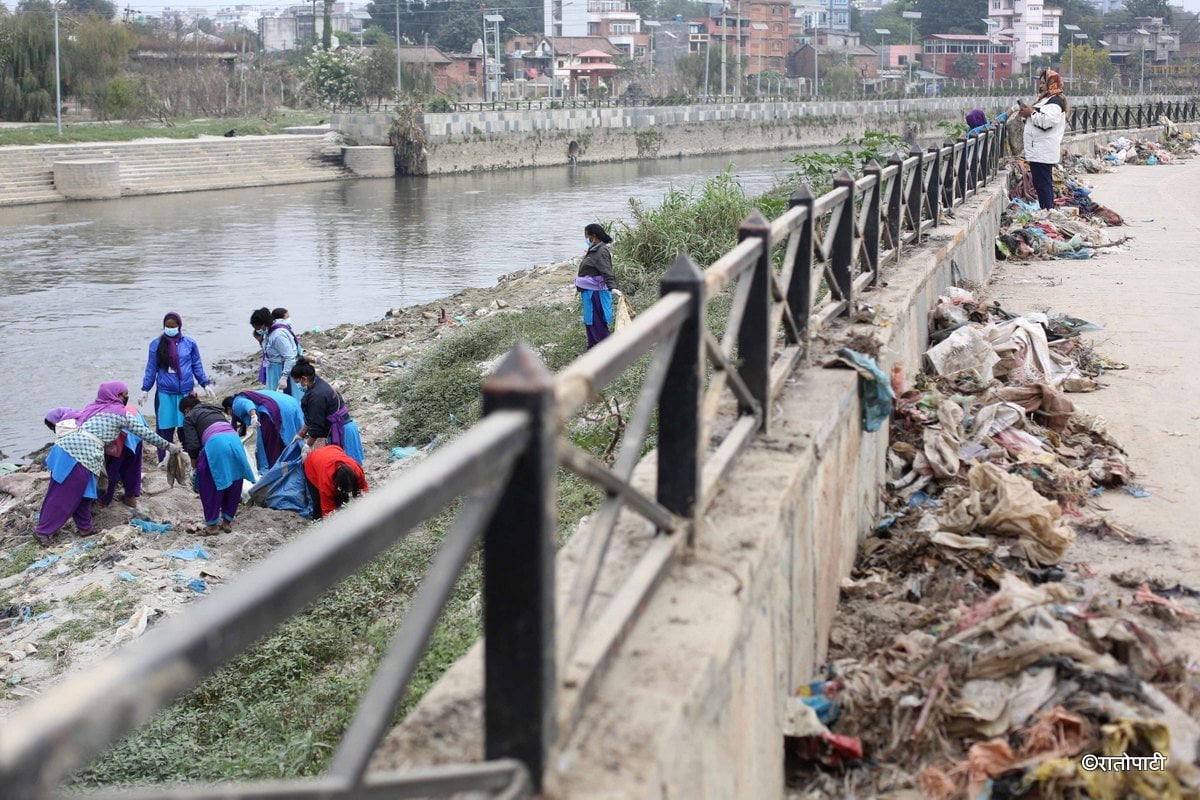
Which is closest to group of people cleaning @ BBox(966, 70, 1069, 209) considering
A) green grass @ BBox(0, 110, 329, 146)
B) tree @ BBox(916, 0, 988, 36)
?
green grass @ BBox(0, 110, 329, 146)

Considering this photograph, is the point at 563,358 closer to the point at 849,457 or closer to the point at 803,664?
the point at 849,457

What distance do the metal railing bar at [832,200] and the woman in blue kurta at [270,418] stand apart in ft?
14.1

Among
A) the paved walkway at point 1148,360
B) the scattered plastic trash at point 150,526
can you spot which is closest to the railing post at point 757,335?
the paved walkway at point 1148,360

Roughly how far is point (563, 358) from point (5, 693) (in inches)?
227

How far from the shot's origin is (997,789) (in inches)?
117

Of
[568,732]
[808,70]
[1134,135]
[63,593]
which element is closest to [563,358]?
[63,593]

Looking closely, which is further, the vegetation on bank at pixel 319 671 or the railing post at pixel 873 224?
the railing post at pixel 873 224

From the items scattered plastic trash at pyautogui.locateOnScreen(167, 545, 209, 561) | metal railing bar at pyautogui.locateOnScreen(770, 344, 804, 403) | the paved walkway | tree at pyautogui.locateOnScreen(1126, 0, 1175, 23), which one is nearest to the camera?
metal railing bar at pyautogui.locateOnScreen(770, 344, 804, 403)

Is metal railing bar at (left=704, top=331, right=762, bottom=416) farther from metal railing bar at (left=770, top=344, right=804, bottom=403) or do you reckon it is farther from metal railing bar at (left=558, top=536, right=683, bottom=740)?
metal railing bar at (left=558, top=536, right=683, bottom=740)

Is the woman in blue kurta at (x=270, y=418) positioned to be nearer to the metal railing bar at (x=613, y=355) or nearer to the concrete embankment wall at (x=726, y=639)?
the concrete embankment wall at (x=726, y=639)

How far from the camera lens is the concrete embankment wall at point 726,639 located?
2.17m

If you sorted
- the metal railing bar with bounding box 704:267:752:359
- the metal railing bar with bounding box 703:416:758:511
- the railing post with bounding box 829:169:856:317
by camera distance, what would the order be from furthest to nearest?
1. the railing post with bounding box 829:169:856:317
2. the metal railing bar with bounding box 704:267:752:359
3. the metal railing bar with bounding box 703:416:758:511

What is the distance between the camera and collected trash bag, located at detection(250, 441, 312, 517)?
27.1ft

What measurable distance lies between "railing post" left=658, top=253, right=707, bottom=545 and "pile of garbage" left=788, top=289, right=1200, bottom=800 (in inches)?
29.5
